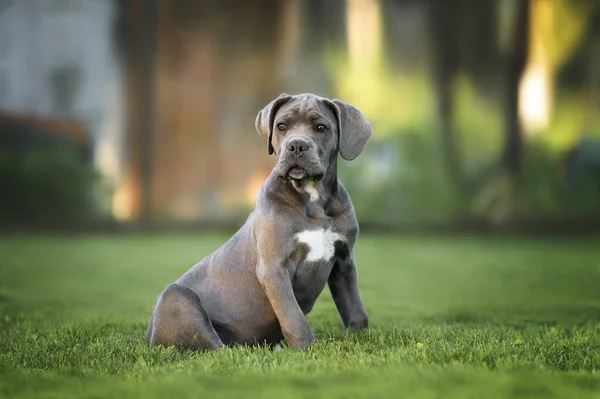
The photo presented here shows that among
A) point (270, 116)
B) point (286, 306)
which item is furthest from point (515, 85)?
point (286, 306)

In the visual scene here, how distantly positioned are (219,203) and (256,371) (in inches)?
455

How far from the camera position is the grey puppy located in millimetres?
4418

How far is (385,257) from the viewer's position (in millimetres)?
11680

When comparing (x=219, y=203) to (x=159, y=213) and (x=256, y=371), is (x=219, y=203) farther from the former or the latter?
(x=256, y=371)

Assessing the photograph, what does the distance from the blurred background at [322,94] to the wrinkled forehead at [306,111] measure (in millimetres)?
10252

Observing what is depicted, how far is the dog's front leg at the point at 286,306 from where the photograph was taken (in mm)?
4324

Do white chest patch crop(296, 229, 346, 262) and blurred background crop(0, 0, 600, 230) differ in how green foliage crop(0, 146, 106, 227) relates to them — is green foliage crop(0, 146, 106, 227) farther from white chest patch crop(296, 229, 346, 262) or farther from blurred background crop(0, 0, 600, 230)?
white chest patch crop(296, 229, 346, 262)

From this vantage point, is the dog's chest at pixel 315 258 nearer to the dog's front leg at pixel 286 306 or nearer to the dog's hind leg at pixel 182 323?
the dog's front leg at pixel 286 306

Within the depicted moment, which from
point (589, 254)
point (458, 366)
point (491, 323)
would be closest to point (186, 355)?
point (458, 366)

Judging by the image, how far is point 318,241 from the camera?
4.52 meters

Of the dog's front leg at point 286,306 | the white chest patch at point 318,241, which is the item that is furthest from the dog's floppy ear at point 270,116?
the dog's front leg at point 286,306

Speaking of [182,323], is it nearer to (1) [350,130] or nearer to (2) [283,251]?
(2) [283,251]

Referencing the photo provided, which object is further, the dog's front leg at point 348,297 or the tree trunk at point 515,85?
the tree trunk at point 515,85

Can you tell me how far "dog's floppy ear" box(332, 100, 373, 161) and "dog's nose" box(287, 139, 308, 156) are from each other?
0.35 meters
